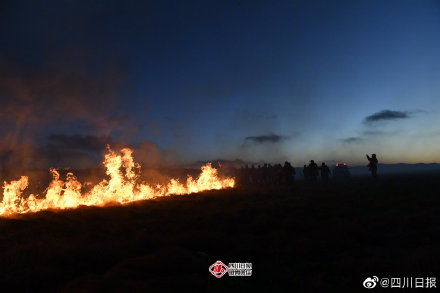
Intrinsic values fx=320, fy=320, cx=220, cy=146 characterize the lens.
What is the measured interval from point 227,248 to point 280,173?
33870 mm

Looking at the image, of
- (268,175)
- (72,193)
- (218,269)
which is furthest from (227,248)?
(268,175)

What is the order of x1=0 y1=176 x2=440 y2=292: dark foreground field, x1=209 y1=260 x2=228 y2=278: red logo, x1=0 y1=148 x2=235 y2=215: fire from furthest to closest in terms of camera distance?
x1=0 y1=148 x2=235 y2=215: fire
x1=209 y1=260 x2=228 y2=278: red logo
x1=0 y1=176 x2=440 y2=292: dark foreground field

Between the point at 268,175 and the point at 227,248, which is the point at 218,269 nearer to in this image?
the point at 227,248

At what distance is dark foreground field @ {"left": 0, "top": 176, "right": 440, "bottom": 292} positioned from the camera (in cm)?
840

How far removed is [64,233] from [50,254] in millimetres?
5115

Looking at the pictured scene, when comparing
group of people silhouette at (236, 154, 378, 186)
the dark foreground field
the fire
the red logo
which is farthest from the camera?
group of people silhouette at (236, 154, 378, 186)

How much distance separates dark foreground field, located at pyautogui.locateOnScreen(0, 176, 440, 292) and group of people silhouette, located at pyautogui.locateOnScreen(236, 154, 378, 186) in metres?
22.7

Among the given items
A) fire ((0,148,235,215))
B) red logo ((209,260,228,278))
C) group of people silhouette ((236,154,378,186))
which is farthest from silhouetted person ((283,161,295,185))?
red logo ((209,260,228,278))

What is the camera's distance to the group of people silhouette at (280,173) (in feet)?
143

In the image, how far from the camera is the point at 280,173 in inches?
1778

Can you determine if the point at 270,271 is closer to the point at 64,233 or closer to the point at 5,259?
the point at 5,259

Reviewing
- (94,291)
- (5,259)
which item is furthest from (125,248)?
(94,291)

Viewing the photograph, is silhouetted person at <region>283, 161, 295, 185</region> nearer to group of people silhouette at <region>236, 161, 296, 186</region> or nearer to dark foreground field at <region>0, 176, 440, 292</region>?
group of people silhouette at <region>236, 161, 296, 186</region>

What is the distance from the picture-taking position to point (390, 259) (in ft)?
32.3
